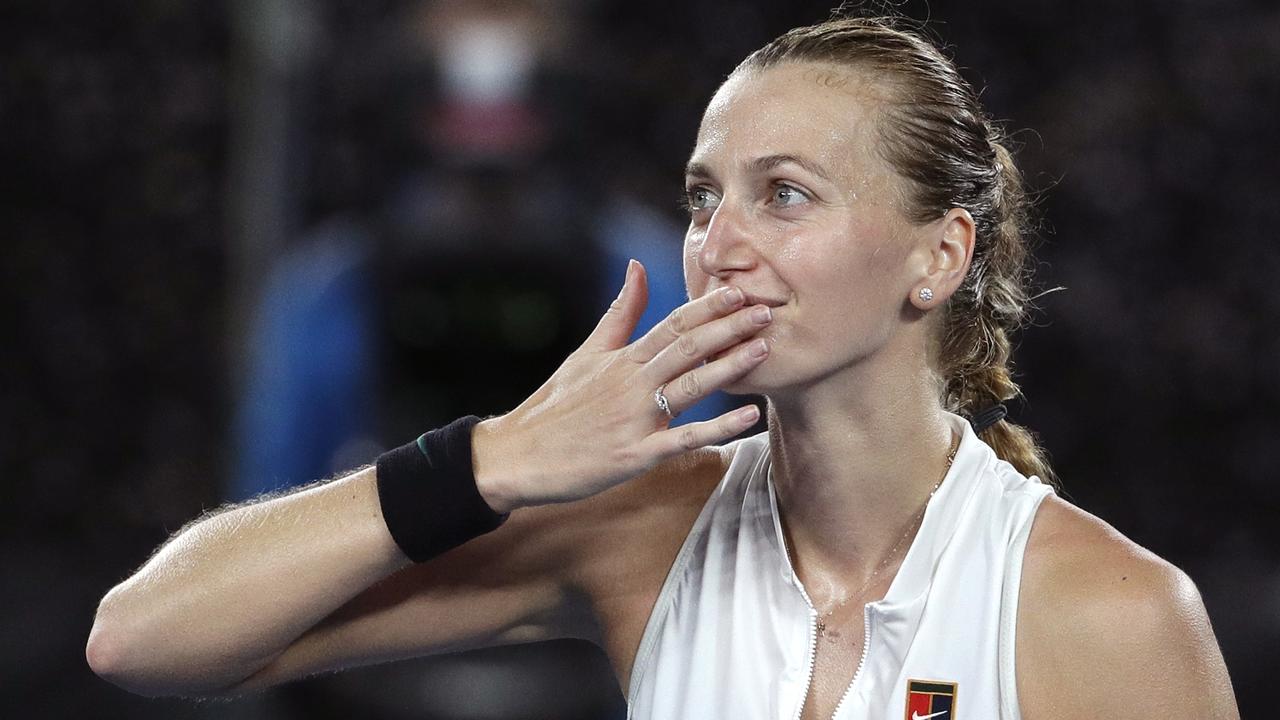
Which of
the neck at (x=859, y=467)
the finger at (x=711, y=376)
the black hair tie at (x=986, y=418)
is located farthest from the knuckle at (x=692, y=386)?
the black hair tie at (x=986, y=418)

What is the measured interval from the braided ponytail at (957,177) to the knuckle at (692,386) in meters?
0.33

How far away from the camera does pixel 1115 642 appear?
1400 millimetres

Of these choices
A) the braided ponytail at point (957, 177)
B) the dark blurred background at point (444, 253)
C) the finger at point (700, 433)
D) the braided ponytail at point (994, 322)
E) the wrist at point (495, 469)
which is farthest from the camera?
the dark blurred background at point (444, 253)

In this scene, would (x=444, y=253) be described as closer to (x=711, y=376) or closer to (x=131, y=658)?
(x=131, y=658)

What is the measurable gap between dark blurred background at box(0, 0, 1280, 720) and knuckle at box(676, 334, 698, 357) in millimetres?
1861

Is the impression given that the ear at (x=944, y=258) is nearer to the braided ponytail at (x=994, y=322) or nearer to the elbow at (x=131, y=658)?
the braided ponytail at (x=994, y=322)

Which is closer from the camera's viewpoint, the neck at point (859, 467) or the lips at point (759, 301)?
the lips at point (759, 301)

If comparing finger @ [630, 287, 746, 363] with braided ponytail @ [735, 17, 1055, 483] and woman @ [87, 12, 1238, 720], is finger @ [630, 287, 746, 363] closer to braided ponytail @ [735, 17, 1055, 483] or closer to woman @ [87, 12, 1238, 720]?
woman @ [87, 12, 1238, 720]

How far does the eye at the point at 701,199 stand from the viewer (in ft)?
5.08

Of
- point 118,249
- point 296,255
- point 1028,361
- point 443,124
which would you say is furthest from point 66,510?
point 1028,361

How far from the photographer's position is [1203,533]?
411 cm

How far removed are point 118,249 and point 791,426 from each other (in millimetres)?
3535

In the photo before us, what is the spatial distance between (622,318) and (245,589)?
17.6 inches

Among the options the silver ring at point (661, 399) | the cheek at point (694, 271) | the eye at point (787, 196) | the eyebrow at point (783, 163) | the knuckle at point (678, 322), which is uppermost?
the eyebrow at point (783, 163)
